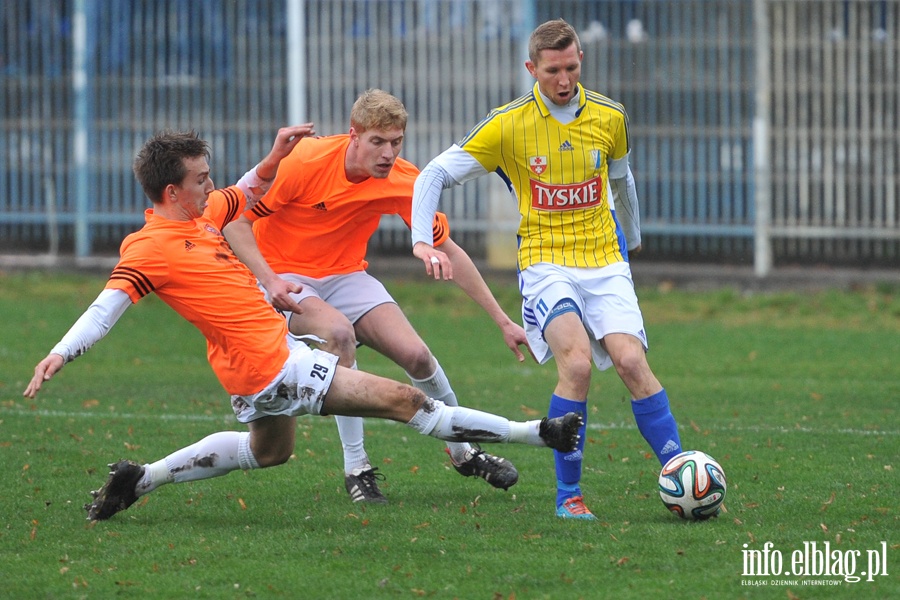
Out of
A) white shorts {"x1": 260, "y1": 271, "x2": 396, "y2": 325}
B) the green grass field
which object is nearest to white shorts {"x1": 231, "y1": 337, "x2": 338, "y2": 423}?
the green grass field

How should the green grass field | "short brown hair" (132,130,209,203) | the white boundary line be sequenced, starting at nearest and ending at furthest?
the green grass field, "short brown hair" (132,130,209,203), the white boundary line

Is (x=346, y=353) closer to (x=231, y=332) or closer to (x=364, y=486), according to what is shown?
(x=364, y=486)

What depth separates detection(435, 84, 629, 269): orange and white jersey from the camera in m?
6.13

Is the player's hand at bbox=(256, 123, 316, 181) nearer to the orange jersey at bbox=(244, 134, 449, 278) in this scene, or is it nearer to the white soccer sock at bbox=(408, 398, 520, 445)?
the orange jersey at bbox=(244, 134, 449, 278)

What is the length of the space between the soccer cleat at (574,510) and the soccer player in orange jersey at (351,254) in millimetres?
602

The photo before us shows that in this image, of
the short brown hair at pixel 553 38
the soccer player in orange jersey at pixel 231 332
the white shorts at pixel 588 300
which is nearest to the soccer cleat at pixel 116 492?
the soccer player in orange jersey at pixel 231 332

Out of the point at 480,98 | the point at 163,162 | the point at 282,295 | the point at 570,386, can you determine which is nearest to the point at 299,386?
the point at 282,295

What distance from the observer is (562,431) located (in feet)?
18.2

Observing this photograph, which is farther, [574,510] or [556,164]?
[556,164]

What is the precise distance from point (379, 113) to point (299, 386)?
1455 millimetres

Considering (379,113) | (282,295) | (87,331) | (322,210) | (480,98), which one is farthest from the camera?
(480,98)

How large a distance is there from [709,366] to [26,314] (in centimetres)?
721

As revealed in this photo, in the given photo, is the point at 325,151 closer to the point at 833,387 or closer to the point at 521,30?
the point at 833,387

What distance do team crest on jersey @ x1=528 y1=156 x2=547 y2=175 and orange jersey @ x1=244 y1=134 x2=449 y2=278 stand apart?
76cm
